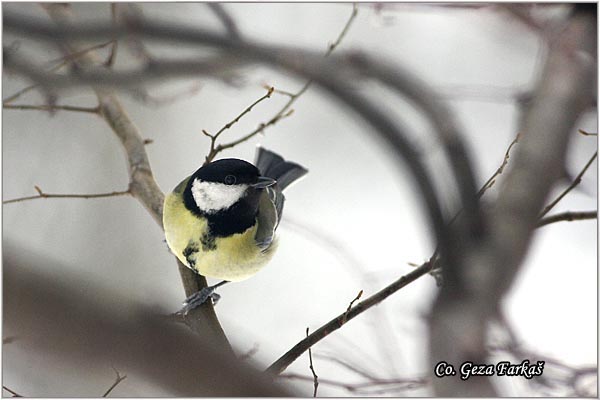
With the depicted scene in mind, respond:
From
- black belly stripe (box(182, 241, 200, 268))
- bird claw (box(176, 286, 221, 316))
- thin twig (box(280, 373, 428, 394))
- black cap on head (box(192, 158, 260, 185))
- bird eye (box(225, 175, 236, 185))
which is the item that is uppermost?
black cap on head (box(192, 158, 260, 185))

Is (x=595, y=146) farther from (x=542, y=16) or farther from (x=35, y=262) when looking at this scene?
(x=35, y=262)

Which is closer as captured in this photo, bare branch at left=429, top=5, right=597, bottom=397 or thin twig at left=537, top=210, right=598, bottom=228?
bare branch at left=429, top=5, right=597, bottom=397

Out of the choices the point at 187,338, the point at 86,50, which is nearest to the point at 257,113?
the point at 86,50

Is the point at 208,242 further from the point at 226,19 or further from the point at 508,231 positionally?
the point at 508,231

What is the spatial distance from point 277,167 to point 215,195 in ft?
0.82

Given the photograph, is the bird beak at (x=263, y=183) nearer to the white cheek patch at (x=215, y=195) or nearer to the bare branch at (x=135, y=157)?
the white cheek patch at (x=215, y=195)

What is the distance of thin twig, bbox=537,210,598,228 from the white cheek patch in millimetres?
576

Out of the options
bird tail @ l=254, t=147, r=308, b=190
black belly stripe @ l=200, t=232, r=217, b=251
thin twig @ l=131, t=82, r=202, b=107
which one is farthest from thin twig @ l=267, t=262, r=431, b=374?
thin twig @ l=131, t=82, r=202, b=107

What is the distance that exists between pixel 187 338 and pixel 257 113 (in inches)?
48.7

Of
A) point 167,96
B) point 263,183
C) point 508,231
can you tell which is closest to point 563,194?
point 508,231

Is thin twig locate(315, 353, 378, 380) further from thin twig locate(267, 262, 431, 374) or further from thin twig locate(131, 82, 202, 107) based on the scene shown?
thin twig locate(131, 82, 202, 107)

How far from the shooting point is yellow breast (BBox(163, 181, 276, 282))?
1.25 m

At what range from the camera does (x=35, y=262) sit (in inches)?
13.5

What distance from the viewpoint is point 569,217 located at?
105cm
